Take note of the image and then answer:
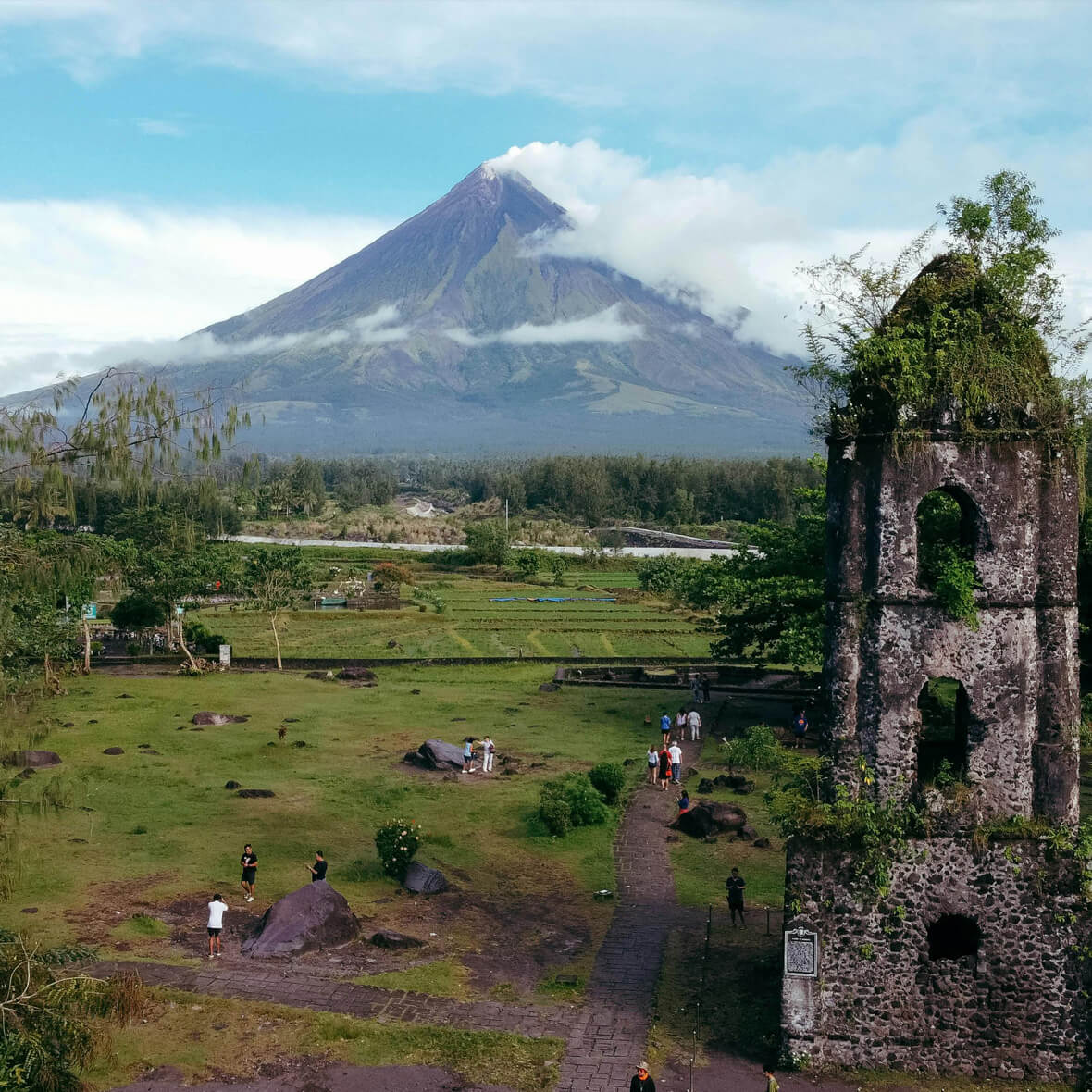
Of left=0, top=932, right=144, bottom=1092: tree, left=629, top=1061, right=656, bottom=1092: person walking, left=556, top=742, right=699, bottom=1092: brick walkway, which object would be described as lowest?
left=556, top=742, right=699, bottom=1092: brick walkway

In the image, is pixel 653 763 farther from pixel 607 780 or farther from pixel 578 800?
pixel 578 800

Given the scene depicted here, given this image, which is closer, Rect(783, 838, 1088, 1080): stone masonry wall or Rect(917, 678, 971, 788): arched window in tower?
Rect(783, 838, 1088, 1080): stone masonry wall

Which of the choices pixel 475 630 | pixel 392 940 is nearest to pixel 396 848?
pixel 392 940

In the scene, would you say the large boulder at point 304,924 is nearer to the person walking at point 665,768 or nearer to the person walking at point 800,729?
the person walking at point 665,768

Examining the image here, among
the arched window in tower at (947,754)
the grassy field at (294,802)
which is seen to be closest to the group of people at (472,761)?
the grassy field at (294,802)

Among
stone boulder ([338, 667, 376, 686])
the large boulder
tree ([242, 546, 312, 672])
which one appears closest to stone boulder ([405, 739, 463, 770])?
the large boulder

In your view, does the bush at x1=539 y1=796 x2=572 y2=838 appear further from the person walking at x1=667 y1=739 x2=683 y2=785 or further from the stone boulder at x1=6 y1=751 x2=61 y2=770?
the stone boulder at x1=6 y1=751 x2=61 y2=770
